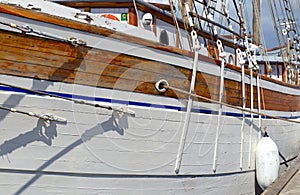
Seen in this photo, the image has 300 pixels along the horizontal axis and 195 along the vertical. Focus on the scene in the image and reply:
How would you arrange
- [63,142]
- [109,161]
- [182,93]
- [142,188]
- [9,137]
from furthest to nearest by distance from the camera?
[182,93]
[142,188]
[109,161]
[63,142]
[9,137]

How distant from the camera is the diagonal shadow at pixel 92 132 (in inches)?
169

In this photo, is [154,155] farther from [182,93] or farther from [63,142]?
[63,142]

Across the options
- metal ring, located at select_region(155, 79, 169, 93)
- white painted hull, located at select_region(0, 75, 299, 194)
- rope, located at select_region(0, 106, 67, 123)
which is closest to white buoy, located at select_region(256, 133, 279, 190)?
white painted hull, located at select_region(0, 75, 299, 194)

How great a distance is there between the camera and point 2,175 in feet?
13.6

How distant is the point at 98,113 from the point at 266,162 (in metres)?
3.93

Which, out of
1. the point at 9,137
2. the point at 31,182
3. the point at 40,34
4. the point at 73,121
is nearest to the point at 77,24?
the point at 40,34

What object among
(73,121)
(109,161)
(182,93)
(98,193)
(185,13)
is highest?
(185,13)

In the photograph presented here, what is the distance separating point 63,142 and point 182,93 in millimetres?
1752

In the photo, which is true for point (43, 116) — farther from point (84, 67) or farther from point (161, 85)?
point (161, 85)

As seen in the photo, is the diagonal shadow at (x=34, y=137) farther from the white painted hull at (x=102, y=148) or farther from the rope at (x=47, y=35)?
the rope at (x=47, y=35)

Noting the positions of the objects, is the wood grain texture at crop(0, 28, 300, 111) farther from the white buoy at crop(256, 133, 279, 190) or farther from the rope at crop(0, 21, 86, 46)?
the white buoy at crop(256, 133, 279, 190)

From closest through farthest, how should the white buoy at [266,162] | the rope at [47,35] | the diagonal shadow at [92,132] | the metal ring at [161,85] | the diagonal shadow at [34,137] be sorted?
the rope at [47,35] < the diagonal shadow at [34,137] < the diagonal shadow at [92,132] < the metal ring at [161,85] < the white buoy at [266,162]

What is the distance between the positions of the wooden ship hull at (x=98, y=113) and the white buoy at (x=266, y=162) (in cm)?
146

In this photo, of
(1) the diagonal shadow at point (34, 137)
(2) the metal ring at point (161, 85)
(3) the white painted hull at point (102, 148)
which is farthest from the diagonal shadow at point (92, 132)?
(2) the metal ring at point (161, 85)
